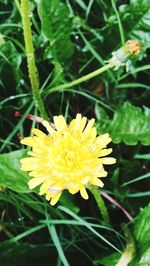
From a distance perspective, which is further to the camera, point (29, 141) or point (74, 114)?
point (74, 114)

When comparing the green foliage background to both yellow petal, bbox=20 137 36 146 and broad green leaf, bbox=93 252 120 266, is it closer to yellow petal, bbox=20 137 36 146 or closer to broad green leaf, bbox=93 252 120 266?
broad green leaf, bbox=93 252 120 266

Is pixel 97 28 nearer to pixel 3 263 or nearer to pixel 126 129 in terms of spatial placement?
pixel 126 129

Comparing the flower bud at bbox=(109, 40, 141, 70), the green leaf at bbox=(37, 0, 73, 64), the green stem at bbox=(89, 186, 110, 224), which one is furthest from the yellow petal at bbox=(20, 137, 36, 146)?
the green leaf at bbox=(37, 0, 73, 64)

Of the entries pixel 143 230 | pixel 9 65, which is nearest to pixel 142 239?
pixel 143 230

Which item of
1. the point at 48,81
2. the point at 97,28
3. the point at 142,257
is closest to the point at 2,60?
the point at 48,81

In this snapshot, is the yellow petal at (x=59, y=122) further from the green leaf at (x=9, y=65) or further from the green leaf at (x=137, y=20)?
the green leaf at (x=137, y=20)

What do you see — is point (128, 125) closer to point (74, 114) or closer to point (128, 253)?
point (74, 114)
